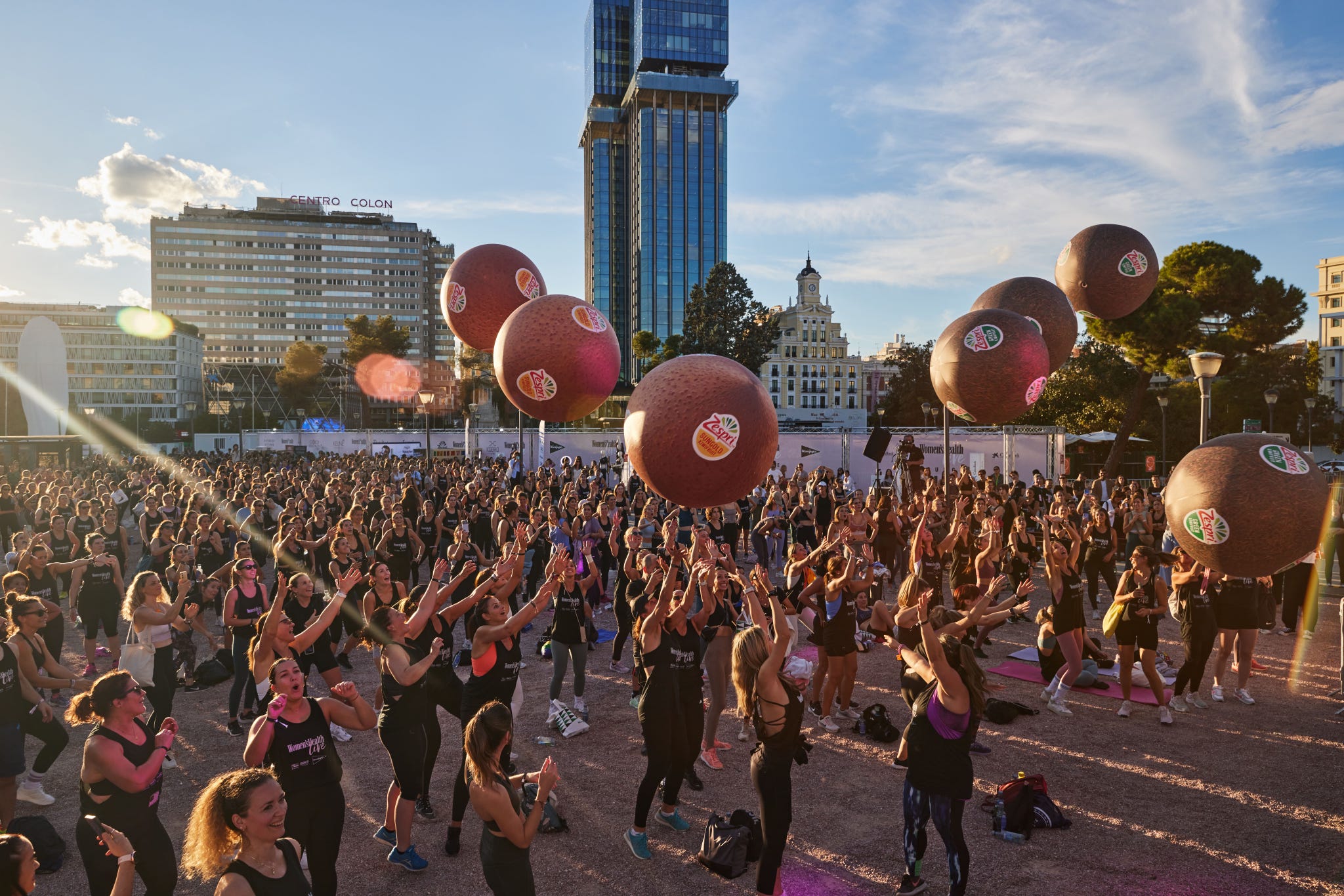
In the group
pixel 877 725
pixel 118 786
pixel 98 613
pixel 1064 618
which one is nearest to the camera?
pixel 118 786

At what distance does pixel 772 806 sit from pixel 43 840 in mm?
4825

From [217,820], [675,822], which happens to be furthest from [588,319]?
[217,820]

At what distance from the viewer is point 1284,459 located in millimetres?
5246

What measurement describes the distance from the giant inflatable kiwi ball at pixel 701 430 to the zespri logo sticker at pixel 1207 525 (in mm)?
3056

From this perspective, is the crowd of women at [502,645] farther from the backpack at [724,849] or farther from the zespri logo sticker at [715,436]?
the zespri logo sticker at [715,436]

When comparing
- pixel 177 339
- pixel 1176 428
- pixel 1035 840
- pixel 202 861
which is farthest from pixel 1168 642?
pixel 177 339

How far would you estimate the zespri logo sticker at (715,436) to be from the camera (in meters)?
5.21

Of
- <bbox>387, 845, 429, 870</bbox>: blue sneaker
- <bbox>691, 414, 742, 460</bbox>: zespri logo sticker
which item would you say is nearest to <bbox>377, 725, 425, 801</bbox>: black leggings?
<bbox>387, 845, 429, 870</bbox>: blue sneaker

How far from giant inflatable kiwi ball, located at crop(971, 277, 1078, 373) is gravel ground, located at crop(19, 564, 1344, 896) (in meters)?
4.23

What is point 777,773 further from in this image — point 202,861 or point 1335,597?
point 1335,597

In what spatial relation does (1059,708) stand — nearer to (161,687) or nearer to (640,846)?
(640,846)

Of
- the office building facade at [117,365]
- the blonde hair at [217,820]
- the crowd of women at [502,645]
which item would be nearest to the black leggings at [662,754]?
the crowd of women at [502,645]

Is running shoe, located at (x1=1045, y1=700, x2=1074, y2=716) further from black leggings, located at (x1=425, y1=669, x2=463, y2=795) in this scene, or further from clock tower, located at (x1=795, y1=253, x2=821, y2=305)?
clock tower, located at (x1=795, y1=253, x2=821, y2=305)

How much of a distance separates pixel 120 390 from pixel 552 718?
126067mm
